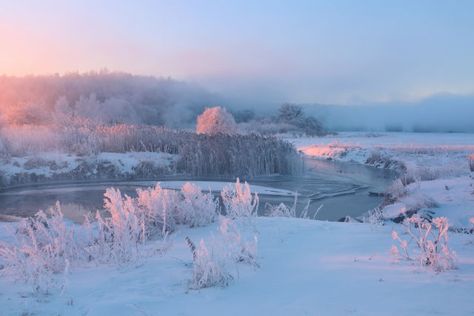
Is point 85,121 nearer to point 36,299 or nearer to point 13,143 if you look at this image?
point 13,143

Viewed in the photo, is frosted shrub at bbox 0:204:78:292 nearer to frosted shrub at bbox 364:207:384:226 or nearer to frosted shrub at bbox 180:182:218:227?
frosted shrub at bbox 180:182:218:227

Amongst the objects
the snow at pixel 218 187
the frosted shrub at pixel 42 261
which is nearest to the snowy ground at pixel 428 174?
the snow at pixel 218 187

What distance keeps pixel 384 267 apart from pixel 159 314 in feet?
7.57

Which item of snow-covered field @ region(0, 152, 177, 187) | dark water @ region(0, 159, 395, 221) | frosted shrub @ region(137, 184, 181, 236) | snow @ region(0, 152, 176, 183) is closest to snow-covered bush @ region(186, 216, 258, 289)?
frosted shrub @ region(137, 184, 181, 236)

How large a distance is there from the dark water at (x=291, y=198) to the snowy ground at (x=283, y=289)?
6.72 meters

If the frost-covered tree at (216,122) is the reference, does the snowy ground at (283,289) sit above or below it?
below

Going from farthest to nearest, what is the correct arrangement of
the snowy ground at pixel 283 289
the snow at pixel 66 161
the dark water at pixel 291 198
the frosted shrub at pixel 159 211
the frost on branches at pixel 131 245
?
the snow at pixel 66 161 → the dark water at pixel 291 198 → the frosted shrub at pixel 159 211 → the frost on branches at pixel 131 245 → the snowy ground at pixel 283 289

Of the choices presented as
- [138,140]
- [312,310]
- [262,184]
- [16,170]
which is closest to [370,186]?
[262,184]

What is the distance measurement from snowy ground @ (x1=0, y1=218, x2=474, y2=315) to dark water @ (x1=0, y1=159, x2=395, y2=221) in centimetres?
672

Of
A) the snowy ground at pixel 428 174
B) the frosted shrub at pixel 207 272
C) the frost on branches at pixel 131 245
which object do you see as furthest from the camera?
the snowy ground at pixel 428 174

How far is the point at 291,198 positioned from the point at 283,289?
1130 cm

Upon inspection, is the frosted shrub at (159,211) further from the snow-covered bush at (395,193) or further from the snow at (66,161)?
the snow at (66,161)

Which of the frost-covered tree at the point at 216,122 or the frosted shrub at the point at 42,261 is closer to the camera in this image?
the frosted shrub at the point at 42,261

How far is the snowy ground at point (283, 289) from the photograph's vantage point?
3910mm
